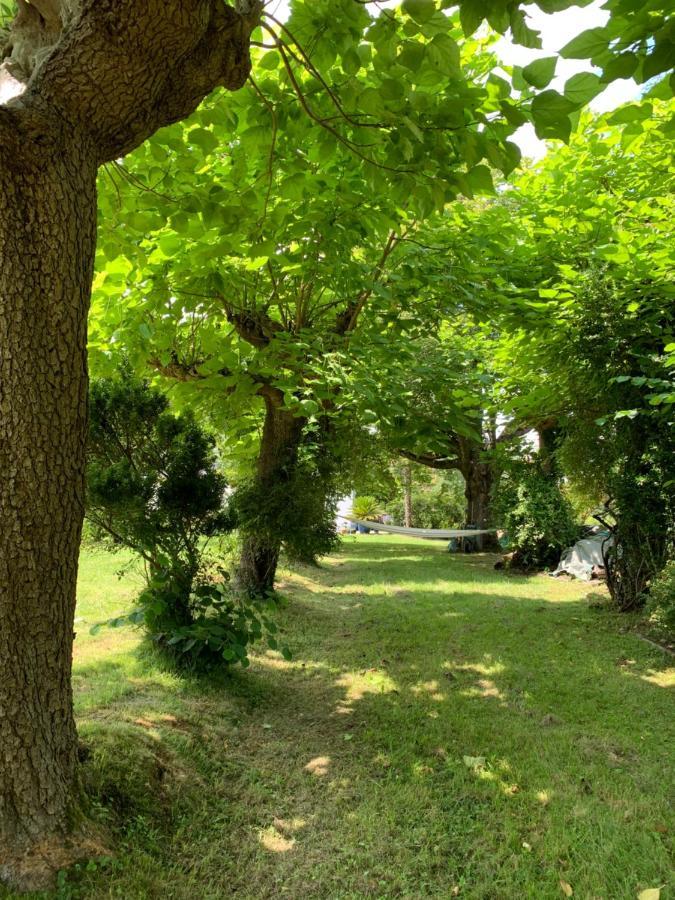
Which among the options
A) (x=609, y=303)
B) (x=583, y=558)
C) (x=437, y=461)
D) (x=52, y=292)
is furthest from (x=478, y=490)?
(x=52, y=292)

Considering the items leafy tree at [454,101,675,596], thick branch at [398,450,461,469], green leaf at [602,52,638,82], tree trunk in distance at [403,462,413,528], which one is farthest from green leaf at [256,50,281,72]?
tree trunk in distance at [403,462,413,528]

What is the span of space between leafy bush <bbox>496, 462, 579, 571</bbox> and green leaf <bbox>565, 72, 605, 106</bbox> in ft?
28.5

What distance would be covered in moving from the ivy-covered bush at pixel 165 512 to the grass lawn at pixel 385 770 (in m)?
0.38

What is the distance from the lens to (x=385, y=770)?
298 cm

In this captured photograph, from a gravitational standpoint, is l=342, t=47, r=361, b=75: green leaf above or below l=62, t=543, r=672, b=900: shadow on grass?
above

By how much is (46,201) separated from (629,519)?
19.5 feet

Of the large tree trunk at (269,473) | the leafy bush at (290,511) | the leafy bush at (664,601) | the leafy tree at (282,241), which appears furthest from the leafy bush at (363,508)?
the leafy bush at (664,601)

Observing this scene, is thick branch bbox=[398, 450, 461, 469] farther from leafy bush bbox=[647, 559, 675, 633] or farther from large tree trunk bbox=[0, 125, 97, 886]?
large tree trunk bbox=[0, 125, 97, 886]

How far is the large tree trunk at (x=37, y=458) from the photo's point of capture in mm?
1642

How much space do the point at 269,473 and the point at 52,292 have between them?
417 centimetres

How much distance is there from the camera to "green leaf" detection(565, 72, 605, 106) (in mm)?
1502

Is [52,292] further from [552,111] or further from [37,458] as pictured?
[552,111]

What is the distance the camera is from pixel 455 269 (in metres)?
4.46

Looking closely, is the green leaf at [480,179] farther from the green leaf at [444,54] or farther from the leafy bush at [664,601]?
the leafy bush at [664,601]
